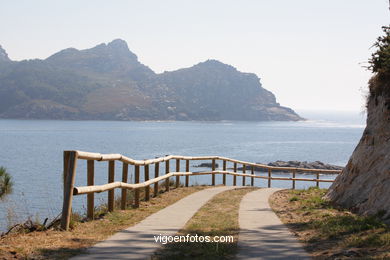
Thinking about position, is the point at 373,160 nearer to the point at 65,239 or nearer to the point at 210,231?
the point at 210,231

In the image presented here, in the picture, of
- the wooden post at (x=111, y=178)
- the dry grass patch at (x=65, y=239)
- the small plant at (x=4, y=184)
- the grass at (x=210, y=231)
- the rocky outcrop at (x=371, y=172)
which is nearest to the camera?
the dry grass patch at (x=65, y=239)

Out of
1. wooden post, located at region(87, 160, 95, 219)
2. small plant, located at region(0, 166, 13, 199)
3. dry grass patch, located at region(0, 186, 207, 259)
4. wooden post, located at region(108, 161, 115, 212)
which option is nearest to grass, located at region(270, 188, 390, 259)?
dry grass patch, located at region(0, 186, 207, 259)

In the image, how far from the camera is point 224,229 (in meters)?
10.2

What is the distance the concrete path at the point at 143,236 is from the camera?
24.2 ft

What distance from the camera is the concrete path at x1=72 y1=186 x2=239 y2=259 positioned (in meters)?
7.36

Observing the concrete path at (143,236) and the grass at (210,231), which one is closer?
the concrete path at (143,236)

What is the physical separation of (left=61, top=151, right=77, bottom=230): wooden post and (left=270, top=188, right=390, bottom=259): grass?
4125mm

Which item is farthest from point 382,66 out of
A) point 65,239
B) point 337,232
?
point 65,239

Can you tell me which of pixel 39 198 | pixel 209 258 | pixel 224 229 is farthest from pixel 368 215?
pixel 39 198

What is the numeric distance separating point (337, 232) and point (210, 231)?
7.63 feet

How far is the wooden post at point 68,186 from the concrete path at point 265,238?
303 centimetres

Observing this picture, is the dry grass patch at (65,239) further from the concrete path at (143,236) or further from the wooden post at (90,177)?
the wooden post at (90,177)

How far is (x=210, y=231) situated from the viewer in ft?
32.1

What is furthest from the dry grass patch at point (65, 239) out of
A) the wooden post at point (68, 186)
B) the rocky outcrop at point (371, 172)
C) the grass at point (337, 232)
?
the rocky outcrop at point (371, 172)
